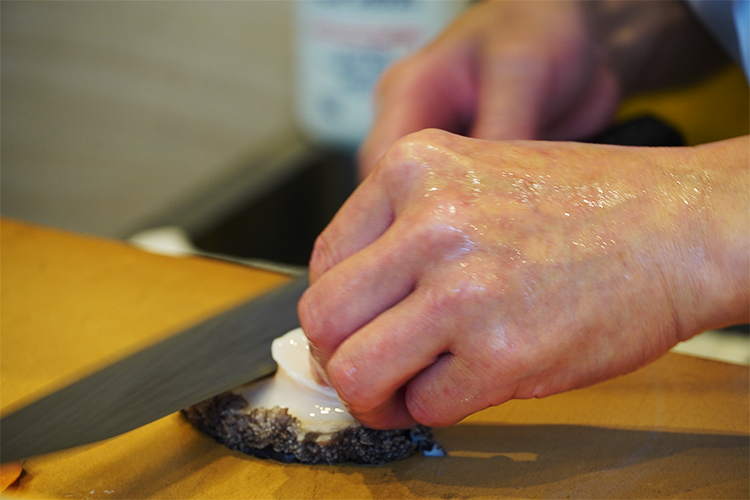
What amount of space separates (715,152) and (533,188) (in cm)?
16

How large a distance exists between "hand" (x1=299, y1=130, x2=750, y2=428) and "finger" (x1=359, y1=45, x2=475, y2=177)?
34 cm

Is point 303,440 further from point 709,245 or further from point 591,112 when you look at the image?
point 591,112

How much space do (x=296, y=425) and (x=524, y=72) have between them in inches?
20.9

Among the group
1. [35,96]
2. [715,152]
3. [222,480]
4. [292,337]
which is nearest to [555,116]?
[715,152]

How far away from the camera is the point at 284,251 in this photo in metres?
1.89

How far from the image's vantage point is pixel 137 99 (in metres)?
2.38

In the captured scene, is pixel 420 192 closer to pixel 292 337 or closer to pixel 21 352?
pixel 292 337

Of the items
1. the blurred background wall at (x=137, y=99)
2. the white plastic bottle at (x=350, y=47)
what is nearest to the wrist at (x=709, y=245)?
the white plastic bottle at (x=350, y=47)

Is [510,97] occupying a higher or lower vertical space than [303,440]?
higher

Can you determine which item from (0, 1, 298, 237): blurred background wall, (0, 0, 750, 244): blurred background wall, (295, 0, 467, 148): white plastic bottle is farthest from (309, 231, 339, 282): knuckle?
(0, 1, 298, 237): blurred background wall

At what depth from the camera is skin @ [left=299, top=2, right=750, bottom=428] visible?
46 centimetres

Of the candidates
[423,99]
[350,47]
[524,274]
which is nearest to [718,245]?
[524,274]

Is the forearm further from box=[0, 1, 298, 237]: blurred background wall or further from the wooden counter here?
box=[0, 1, 298, 237]: blurred background wall

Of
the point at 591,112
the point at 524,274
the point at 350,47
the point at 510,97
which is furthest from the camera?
the point at 350,47
